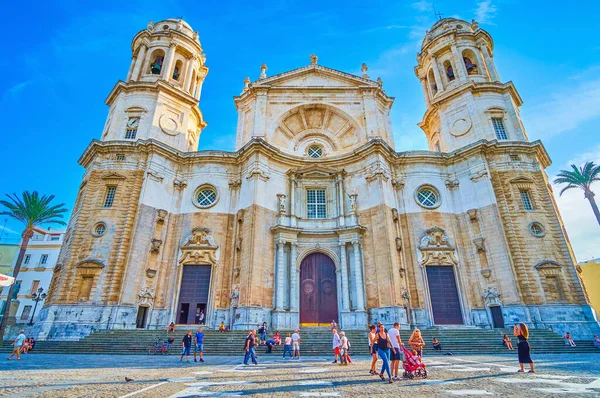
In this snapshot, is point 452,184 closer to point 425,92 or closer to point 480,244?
point 480,244

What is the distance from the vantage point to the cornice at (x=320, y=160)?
931 inches

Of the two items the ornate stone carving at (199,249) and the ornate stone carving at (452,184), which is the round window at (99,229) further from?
the ornate stone carving at (452,184)

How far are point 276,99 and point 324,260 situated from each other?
47.5 ft

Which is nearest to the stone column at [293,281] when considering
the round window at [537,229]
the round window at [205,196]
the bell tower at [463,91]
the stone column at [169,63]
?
the round window at [205,196]

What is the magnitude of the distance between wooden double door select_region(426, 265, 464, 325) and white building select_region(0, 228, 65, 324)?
44717 millimetres

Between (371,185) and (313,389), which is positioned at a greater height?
(371,185)

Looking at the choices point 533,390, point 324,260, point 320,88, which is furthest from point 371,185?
point 533,390

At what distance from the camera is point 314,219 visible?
23953 mm

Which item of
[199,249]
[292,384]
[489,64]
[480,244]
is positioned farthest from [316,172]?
[489,64]

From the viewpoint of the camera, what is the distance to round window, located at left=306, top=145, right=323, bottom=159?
91.8 feet

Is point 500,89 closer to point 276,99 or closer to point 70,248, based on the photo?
point 276,99

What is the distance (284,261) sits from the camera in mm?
22141

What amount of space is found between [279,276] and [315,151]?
11.9 meters

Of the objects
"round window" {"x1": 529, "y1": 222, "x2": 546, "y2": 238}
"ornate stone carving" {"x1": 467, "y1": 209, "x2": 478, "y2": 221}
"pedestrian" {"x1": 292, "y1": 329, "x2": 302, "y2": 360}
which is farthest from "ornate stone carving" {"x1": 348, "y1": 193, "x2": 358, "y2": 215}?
"round window" {"x1": 529, "y1": 222, "x2": 546, "y2": 238}
